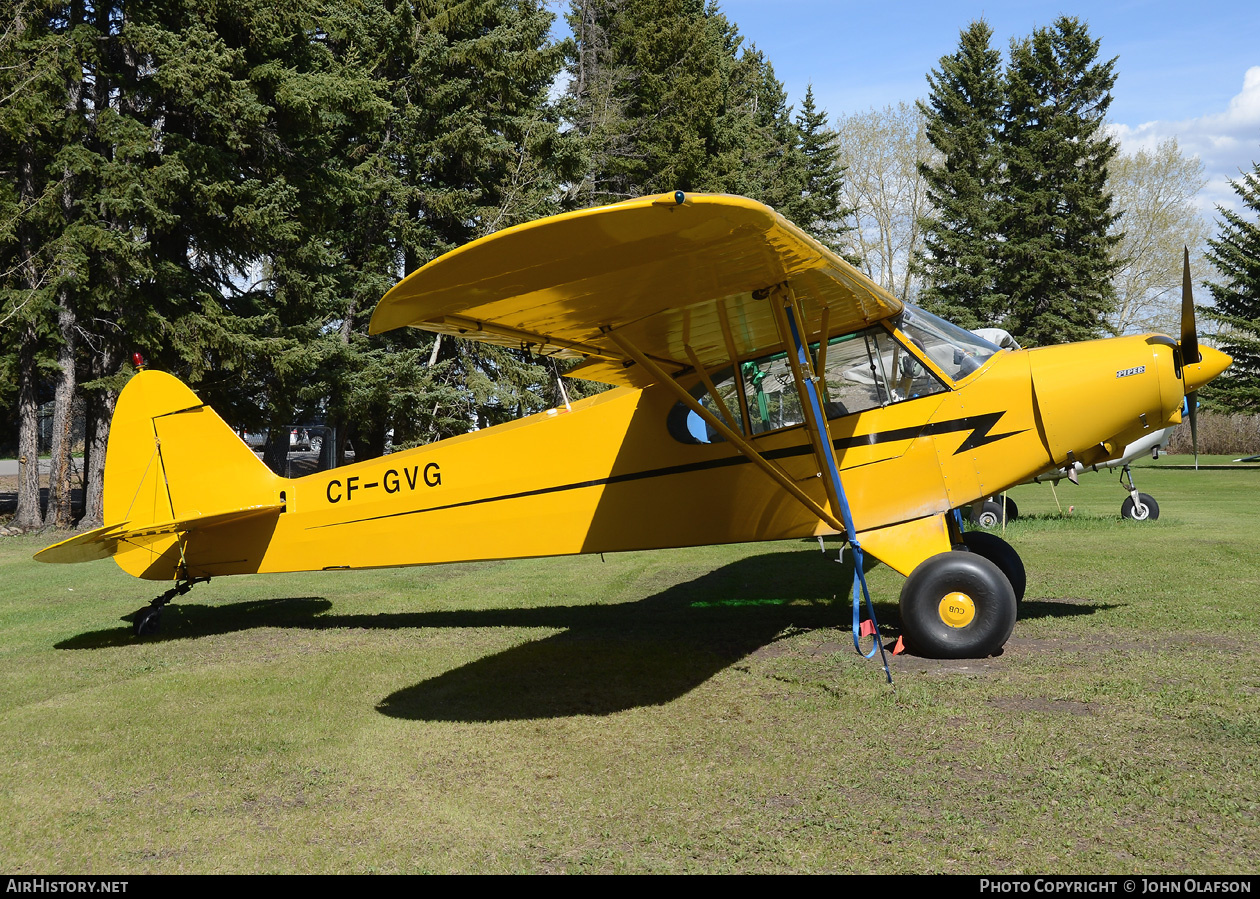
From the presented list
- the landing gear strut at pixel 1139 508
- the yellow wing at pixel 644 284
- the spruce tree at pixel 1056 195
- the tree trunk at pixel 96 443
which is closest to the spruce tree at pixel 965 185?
the spruce tree at pixel 1056 195

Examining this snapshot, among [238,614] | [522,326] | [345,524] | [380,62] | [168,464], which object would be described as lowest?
[238,614]

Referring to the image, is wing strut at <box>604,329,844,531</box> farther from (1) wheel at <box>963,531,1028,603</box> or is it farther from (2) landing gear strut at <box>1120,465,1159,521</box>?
(2) landing gear strut at <box>1120,465,1159,521</box>

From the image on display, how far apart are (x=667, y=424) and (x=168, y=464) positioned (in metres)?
4.57

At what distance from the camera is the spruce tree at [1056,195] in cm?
3866

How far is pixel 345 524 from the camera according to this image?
757 centimetres

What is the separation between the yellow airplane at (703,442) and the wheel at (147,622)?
0.06ft

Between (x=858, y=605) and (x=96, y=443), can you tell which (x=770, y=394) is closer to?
(x=858, y=605)

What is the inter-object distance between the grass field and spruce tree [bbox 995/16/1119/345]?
33.7 metres

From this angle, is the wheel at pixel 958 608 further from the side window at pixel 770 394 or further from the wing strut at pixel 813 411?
the side window at pixel 770 394

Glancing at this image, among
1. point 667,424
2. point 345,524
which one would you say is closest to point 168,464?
point 345,524

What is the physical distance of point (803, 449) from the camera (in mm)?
6605

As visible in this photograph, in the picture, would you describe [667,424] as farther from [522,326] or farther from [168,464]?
[168,464]

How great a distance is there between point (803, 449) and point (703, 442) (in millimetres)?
770

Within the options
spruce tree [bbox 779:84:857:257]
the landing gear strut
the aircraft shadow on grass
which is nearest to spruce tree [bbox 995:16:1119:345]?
spruce tree [bbox 779:84:857:257]
